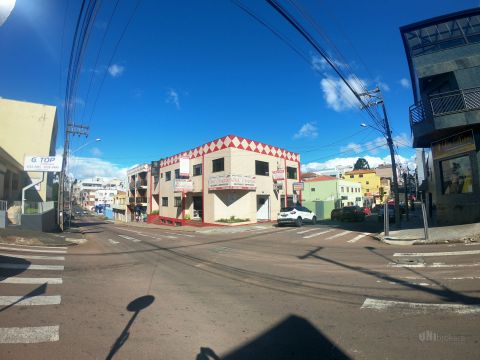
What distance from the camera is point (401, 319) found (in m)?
4.97

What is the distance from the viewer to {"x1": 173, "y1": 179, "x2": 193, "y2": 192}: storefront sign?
32219 mm

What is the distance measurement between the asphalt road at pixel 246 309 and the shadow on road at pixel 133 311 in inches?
0.7

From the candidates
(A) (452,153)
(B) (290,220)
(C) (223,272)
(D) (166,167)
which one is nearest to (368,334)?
(C) (223,272)

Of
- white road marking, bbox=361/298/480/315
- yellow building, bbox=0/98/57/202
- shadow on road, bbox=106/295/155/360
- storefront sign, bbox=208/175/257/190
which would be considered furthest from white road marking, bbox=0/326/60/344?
yellow building, bbox=0/98/57/202

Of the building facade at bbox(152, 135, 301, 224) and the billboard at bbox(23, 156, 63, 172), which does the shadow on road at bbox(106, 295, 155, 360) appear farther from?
the billboard at bbox(23, 156, 63, 172)

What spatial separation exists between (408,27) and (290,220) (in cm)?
1535

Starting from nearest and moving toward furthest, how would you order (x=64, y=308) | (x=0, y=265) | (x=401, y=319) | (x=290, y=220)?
(x=401, y=319), (x=64, y=308), (x=0, y=265), (x=290, y=220)

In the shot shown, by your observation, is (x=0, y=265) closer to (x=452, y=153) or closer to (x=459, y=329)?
(x=459, y=329)

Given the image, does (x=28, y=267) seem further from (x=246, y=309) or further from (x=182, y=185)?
(x=182, y=185)

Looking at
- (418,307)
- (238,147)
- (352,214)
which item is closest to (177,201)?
(238,147)

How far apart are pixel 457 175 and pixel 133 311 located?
17.3 meters

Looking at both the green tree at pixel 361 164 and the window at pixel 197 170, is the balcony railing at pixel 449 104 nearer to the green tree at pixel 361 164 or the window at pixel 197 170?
the window at pixel 197 170

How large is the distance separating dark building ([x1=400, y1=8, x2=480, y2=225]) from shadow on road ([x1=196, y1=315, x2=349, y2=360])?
14.3 meters

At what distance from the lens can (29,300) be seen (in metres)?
5.96
